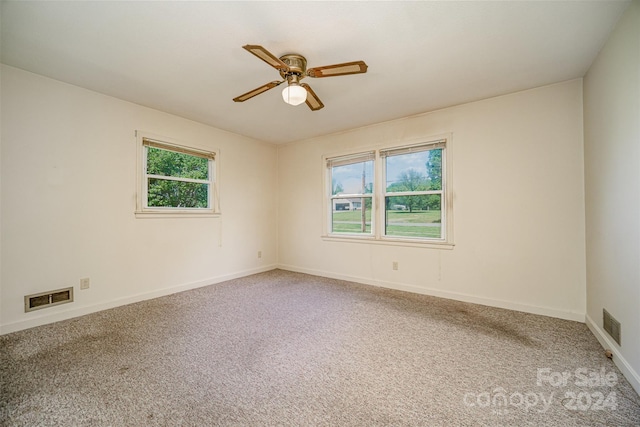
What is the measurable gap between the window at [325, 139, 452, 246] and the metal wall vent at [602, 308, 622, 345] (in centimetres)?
141

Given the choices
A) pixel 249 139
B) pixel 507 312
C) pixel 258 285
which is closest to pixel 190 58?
pixel 249 139

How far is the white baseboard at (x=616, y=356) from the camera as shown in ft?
5.00

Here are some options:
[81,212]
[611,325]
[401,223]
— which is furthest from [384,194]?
[81,212]

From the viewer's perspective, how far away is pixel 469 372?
1698 mm

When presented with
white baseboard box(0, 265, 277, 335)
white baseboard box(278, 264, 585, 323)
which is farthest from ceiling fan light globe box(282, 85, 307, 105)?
white baseboard box(0, 265, 277, 335)

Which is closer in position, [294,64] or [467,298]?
[294,64]

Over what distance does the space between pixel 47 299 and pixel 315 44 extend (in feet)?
11.2

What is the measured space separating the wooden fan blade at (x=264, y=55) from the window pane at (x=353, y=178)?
Result: 2.28 meters

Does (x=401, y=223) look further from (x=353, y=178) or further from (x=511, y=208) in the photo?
(x=511, y=208)

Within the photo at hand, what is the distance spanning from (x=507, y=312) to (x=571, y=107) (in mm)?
2185

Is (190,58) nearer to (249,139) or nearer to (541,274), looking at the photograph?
(249,139)

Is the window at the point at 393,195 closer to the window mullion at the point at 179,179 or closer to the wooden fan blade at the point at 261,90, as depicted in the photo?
the window mullion at the point at 179,179

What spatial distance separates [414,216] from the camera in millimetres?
3568

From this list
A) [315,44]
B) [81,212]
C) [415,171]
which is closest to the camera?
[315,44]
